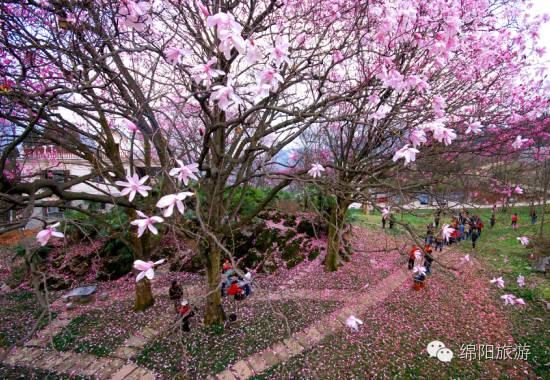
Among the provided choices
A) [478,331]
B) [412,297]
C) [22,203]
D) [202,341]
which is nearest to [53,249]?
[202,341]

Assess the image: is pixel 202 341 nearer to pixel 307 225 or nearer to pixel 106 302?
pixel 106 302

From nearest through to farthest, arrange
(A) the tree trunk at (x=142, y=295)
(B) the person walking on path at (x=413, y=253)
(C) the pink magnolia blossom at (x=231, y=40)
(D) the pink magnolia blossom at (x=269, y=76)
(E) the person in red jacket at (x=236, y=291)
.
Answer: (C) the pink magnolia blossom at (x=231, y=40) → (D) the pink magnolia blossom at (x=269, y=76) → (B) the person walking on path at (x=413, y=253) → (A) the tree trunk at (x=142, y=295) → (E) the person in red jacket at (x=236, y=291)

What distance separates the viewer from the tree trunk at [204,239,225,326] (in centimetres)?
558

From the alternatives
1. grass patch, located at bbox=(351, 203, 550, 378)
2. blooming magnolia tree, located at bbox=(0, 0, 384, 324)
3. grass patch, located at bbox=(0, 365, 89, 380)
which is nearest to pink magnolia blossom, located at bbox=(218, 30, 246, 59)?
blooming magnolia tree, located at bbox=(0, 0, 384, 324)

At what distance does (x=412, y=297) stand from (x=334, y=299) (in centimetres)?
233

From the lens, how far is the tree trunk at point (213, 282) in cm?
558

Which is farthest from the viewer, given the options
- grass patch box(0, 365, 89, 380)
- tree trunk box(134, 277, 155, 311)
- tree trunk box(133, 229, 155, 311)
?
tree trunk box(134, 277, 155, 311)

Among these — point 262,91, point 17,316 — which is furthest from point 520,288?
point 17,316

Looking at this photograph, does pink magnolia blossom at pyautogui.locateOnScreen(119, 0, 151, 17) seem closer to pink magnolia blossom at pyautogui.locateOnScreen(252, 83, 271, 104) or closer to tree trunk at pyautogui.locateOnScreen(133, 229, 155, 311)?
pink magnolia blossom at pyautogui.locateOnScreen(252, 83, 271, 104)

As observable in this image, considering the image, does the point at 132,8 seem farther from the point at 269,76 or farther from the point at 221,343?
the point at 221,343

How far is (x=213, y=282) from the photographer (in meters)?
5.71

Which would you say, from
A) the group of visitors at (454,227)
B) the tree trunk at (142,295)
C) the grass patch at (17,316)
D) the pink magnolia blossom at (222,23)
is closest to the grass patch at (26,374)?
the grass patch at (17,316)

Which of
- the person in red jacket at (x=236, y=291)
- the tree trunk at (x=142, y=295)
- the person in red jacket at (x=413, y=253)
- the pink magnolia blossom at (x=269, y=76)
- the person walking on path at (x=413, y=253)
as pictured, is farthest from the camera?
the person in red jacket at (x=236, y=291)

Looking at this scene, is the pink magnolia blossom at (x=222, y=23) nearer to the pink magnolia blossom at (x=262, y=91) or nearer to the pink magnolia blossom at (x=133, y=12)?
the pink magnolia blossom at (x=262, y=91)
